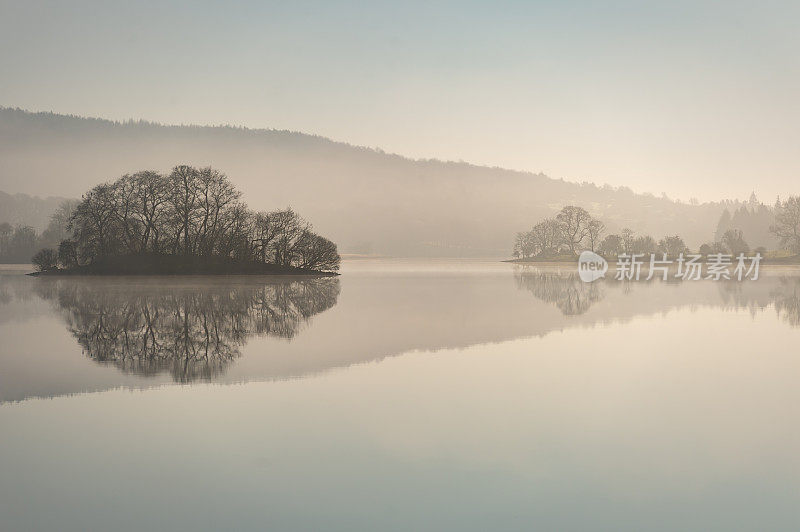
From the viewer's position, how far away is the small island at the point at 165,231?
209 feet

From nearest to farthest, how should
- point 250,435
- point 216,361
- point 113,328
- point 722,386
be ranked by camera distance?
1. point 250,435
2. point 722,386
3. point 216,361
4. point 113,328

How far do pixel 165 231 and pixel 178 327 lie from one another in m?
50.6

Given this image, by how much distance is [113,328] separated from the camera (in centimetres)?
1822

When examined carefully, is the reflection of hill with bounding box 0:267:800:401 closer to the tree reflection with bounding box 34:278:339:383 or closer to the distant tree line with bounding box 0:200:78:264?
the tree reflection with bounding box 34:278:339:383

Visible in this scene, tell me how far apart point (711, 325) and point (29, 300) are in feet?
96.8

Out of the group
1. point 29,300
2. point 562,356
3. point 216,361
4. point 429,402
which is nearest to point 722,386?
point 562,356

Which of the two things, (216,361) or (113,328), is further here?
(113,328)

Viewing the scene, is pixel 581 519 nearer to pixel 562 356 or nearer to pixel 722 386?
pixel 722 386

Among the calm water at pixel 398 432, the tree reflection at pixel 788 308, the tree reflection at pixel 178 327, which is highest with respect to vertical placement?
the tree reflection at pixel 788 308

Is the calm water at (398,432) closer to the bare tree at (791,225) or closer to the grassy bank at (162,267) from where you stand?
the grassy bank at (162,267)

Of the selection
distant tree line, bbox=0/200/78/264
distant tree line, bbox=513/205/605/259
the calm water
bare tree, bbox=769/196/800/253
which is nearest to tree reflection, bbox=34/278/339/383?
the calm water

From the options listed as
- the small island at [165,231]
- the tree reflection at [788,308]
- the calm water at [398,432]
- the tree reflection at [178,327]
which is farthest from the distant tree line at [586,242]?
the calm water at [398,432]

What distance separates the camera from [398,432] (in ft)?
25.0

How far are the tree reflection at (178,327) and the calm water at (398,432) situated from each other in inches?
5.7
